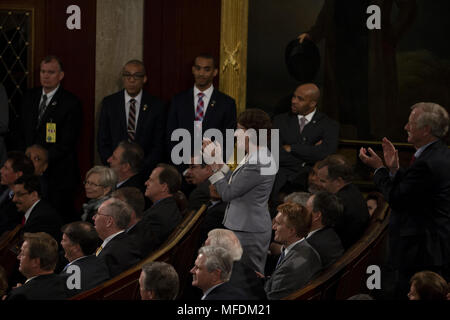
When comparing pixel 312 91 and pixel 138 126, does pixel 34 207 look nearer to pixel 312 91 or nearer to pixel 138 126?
pixel 138 126

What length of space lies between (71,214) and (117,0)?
2.23m

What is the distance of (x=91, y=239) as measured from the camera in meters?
4.93

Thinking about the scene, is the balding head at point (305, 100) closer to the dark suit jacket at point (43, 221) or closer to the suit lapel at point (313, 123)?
the suit lapel at point (313, 123)

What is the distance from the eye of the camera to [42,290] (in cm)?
447

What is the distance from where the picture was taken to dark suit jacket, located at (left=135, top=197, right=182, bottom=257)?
217 inches

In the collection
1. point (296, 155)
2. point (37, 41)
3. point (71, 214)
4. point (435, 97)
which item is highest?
point (37, 41)

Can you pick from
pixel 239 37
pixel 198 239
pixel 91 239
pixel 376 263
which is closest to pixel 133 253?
pixel 91 239

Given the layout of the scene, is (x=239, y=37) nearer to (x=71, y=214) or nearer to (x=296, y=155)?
(x=296, y=155)

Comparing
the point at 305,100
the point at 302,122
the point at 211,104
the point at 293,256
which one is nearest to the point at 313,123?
the point at 302,122

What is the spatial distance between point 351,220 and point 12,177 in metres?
2.82

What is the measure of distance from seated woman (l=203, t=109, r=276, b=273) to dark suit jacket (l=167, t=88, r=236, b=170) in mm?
2310

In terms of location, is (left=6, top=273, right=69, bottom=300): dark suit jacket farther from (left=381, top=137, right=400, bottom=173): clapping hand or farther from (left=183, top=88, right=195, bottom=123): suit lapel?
(left=183, top=88, right=195, bottom=123): suit lapel

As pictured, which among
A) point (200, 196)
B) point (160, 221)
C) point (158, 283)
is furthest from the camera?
point (200, 196)

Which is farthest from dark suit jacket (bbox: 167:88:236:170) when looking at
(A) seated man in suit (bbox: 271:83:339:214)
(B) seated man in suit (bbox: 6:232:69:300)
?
(B) seated man in suit (bbox: 6:232:69:300)
